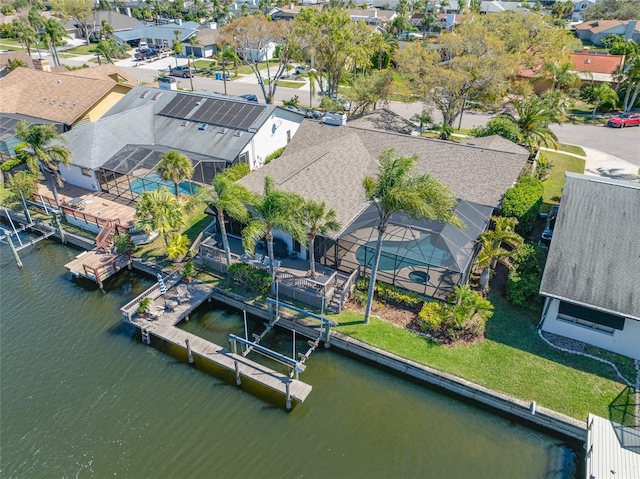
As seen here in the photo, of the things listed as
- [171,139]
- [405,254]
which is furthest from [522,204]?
[171,139]

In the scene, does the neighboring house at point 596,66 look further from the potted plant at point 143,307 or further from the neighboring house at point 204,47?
the neighboring house at point 204,47

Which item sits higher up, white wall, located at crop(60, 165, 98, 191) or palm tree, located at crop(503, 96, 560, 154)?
palm tree, located at crop(503, 96, 560, 154)

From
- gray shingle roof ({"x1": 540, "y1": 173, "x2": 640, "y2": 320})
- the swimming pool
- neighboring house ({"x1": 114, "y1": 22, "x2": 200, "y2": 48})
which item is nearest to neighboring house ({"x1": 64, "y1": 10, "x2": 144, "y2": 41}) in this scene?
neighboring house ({"x1": 114, "y1": 22, "x2": 200, "y2": 48})

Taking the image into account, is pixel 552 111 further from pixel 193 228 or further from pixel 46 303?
pixel 46 303

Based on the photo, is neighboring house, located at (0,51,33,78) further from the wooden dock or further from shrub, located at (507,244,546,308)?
shrub, located at (507,244,546,308)

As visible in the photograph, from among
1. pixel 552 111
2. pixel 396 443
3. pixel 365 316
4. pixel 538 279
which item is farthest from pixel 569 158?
pixel 396 443

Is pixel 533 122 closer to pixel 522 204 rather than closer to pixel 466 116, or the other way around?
pixel 522 204
